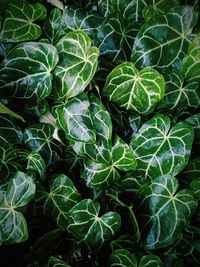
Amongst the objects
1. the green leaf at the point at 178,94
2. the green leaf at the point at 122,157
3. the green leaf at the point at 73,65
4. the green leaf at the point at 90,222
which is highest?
the green leaf at the point at 73,65

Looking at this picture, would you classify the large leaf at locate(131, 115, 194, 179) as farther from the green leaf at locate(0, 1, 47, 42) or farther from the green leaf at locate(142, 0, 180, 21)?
the green leaf at locate(0, 1, 47, 42)

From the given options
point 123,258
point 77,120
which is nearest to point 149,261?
point 123,258

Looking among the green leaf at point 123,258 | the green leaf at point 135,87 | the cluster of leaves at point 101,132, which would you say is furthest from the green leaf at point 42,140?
the green leaf at point 123,258

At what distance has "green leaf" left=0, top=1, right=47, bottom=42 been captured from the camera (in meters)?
1.06

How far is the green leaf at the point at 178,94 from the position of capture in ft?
3.59

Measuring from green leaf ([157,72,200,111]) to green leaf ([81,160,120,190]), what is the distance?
0.24 meters

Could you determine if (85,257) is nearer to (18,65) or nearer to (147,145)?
(147,145)

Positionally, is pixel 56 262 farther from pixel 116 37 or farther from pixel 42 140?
pixel 116 37

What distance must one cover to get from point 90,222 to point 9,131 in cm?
37

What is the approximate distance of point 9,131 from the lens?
114 centimetres

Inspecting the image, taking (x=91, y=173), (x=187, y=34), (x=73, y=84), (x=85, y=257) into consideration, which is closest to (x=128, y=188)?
(x=91, y=173)

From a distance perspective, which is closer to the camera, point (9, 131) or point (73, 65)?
point (73, 65)

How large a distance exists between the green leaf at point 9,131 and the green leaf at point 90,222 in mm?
285

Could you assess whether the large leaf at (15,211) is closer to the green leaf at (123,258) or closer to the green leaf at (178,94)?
the green leaf at (123,258)
